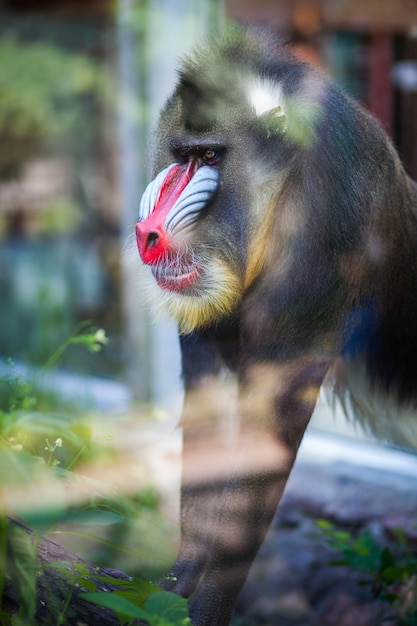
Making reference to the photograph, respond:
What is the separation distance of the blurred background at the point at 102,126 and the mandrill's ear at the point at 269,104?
1846 millimetres

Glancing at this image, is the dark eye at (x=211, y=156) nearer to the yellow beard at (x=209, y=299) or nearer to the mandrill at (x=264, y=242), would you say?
the mandrill at (x=264, y=242)

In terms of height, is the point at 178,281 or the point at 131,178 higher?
the point at 131,178

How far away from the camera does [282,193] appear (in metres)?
2.79

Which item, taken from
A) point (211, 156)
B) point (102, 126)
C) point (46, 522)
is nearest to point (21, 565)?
point (46, 522)

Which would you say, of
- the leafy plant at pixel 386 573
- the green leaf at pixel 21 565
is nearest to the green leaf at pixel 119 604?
the green leaf at pixel 21 565

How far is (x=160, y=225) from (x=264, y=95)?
504 millimetres

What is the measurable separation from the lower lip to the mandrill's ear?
0.48 meters

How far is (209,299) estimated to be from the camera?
290 centimetres

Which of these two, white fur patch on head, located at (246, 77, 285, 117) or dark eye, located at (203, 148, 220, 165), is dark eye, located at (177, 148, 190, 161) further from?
white fur patch on head, located at (246, 77, 285, 117)

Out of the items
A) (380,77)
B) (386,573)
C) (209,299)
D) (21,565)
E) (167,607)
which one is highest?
(380,77)

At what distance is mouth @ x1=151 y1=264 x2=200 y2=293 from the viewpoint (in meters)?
2.87

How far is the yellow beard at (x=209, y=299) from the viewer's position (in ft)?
9.39

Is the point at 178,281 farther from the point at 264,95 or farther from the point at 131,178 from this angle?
the point at 131,178

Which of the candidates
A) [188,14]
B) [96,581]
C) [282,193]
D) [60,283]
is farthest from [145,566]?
[60,283]
